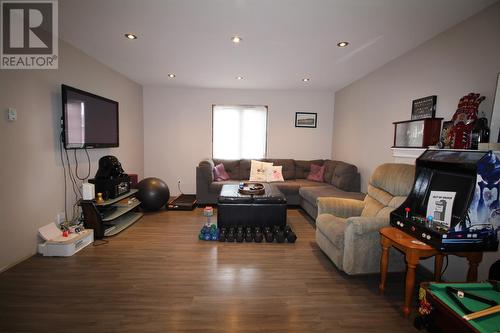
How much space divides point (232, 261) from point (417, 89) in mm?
3002

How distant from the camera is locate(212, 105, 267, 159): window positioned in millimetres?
5578

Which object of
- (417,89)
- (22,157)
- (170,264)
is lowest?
(170,264)

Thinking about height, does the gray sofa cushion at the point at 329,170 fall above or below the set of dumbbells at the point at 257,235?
above

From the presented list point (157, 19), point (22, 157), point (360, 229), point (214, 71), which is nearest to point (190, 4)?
point (157, 19)

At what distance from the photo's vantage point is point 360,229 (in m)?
2.19

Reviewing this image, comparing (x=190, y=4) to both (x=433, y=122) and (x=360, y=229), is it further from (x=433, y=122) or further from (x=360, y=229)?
(x=433, y=122)

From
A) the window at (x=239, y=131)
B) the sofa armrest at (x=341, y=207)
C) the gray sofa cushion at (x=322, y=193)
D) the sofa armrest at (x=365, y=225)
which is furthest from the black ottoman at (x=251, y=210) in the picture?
the window at (x=239, y=131)

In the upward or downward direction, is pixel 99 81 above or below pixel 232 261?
above

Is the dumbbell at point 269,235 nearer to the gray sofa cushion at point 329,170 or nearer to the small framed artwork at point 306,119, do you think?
the gray sofa cushion at point 329,170

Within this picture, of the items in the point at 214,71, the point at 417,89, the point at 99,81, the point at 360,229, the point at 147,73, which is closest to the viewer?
the point at 360,229

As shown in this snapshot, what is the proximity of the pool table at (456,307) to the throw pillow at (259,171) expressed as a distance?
373 centimetres

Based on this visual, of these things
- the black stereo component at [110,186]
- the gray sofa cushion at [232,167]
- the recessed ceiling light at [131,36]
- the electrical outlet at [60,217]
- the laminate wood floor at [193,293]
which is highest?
the recessed ceiling light at [131,36]

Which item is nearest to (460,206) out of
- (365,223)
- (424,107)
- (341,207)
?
(365,223)

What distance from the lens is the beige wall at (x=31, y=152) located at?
235 cm
